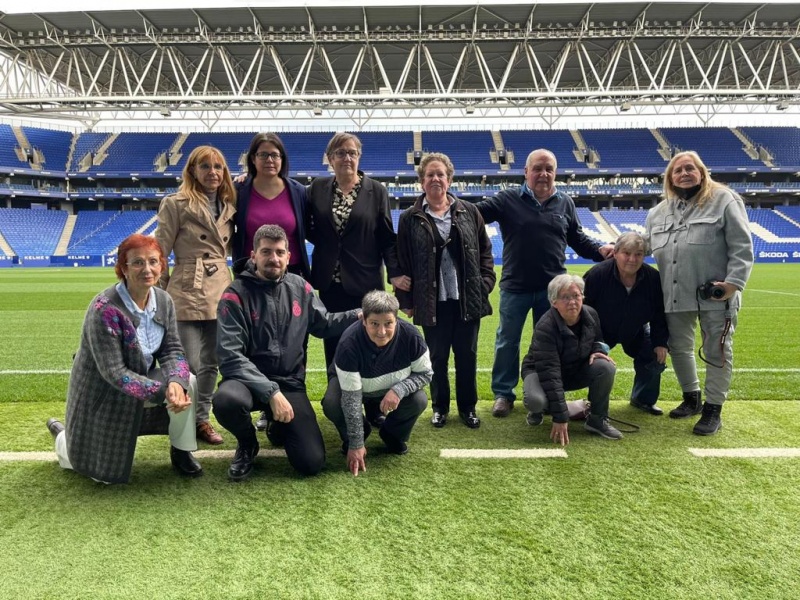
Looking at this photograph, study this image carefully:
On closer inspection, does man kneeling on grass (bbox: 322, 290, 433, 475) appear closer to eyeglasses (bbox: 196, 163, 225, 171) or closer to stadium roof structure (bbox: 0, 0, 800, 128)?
eyeglasses (bbox: 196, 163, 225, 171)

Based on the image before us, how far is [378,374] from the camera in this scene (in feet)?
9.84

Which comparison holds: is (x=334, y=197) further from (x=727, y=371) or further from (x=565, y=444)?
(x=727, y=371)

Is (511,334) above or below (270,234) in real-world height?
below

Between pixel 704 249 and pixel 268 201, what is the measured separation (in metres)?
3.07

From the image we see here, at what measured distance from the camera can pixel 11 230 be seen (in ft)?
109

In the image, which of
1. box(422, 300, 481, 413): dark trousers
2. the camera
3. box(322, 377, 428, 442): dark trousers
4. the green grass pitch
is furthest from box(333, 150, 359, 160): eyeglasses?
the camera

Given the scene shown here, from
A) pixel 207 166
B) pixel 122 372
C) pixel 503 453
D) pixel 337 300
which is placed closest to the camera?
pixel 122 372

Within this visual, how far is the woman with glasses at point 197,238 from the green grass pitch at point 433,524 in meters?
0.91

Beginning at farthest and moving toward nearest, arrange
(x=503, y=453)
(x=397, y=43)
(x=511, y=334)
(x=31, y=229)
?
(x=31, y=229) → (x=397, y=43) → (x=511, y=334) → (x=503, y=453)

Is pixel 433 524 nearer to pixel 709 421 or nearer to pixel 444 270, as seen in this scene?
pixel 444 270

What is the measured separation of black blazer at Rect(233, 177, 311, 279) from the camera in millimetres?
3471

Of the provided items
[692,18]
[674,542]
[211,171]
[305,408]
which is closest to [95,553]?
[305,408]

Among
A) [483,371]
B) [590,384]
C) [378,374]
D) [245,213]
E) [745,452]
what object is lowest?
[483,371]

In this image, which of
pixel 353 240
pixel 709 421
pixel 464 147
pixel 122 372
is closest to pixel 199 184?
pixel 353 240
